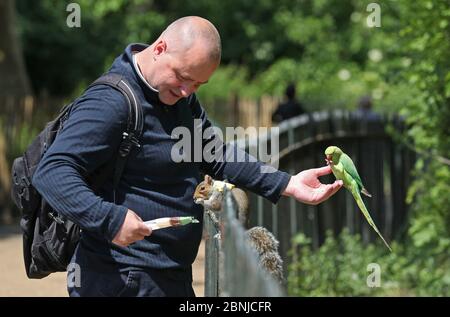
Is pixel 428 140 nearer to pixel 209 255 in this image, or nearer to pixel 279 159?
pixel 279 159

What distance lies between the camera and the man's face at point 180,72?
3865mm

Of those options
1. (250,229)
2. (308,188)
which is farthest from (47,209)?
(250,229)

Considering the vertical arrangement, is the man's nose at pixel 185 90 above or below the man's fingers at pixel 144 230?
above

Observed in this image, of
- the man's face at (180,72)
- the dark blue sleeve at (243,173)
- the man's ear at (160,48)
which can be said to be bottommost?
the dark blue sleeve at (243,173)

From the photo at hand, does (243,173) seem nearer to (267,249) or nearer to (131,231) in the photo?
(267,249)

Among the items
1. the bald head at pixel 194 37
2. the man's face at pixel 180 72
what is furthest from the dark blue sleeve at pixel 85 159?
the bald head at pixel 194 37

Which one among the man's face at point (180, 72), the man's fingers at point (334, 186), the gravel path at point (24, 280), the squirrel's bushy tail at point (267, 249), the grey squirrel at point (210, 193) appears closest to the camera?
the man's face at point (180, 72)

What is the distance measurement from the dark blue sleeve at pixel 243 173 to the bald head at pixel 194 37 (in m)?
0.51

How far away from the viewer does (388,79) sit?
938cm

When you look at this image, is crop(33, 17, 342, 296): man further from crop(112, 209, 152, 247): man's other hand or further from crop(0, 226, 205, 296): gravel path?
crop(0, 226, 205, 296): gravel path

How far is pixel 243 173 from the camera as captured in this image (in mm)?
4465

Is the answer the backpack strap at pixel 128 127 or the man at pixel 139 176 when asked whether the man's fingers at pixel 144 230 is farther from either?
the backpack strap at pixel 128 127

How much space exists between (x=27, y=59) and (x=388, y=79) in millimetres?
21330
